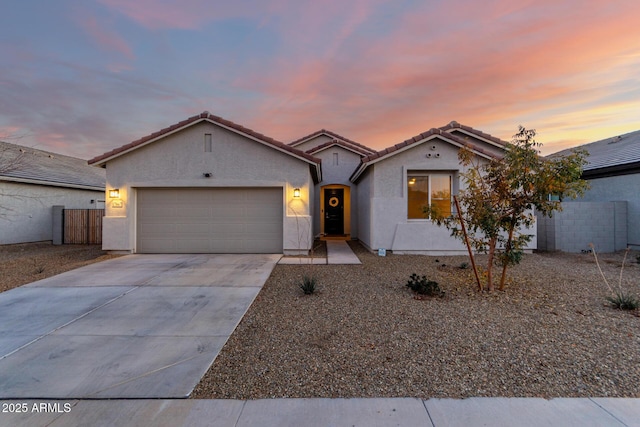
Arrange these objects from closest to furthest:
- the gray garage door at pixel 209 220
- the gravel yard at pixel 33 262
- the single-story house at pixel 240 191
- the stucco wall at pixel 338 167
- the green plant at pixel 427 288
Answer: the green plant at pixel 427 288 → the gravel yard at pixel 33 262 → the single-story house at pixel 240 191 → the gray garage door at pixel 209 220 → the stucco wall at pixel 338 167

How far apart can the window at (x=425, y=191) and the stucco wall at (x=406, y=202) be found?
0.21 metres

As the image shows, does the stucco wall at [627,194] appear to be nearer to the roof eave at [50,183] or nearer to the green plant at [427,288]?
the green plant at [427,288]

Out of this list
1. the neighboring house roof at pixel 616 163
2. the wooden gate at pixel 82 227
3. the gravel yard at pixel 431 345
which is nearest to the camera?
the gravel yard at pixel 431 345

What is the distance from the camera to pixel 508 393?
8.91 ft

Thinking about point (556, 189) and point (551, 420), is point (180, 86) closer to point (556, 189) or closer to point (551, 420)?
point (556, 189)

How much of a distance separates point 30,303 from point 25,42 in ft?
33.8

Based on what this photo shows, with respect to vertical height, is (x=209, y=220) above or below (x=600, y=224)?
above

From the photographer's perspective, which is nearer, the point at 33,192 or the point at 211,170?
the point at 211,170

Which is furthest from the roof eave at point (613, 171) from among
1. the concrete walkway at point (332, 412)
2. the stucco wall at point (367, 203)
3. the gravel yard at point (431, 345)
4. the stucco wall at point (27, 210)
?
the stucco wall at point (27, 210)

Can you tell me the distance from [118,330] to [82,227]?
13.2 meters

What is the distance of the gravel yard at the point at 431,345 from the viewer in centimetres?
283

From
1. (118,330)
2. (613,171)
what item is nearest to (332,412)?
(118,330)

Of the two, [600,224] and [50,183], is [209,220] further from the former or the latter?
[600,224]

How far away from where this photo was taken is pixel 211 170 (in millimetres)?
10375
